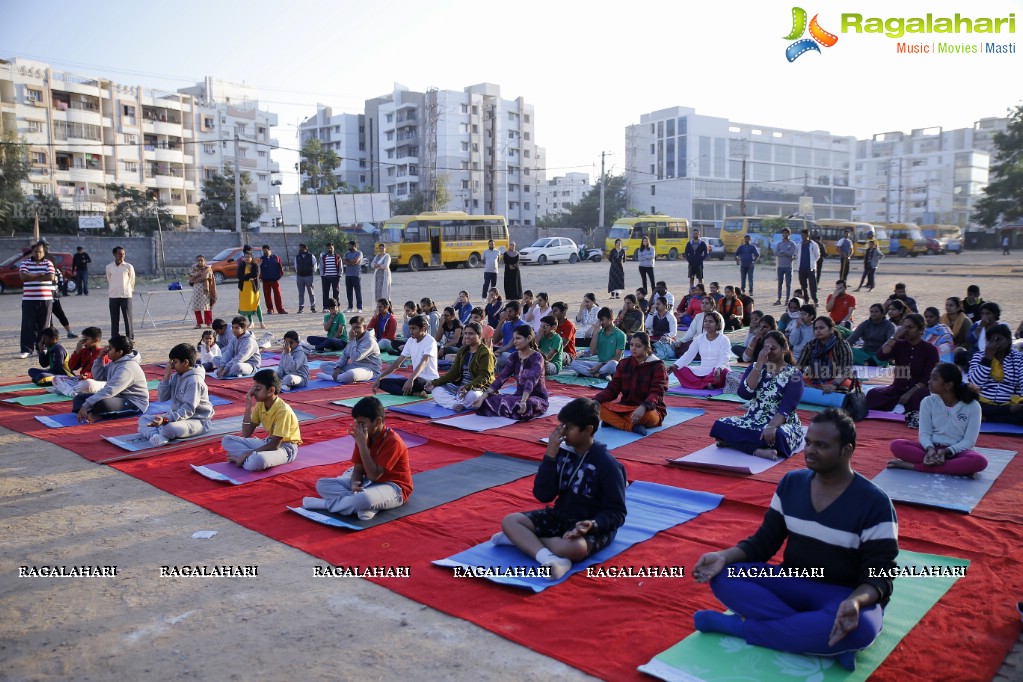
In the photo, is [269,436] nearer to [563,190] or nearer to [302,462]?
[302,462]

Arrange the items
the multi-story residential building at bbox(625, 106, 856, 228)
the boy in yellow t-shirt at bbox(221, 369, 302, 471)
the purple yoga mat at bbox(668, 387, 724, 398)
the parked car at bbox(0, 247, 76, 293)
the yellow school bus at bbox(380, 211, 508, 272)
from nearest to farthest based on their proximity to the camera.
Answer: the boy in yellow t-shirt at bbox(221, 369, 302, 471)
the purple yoga mat at bbox(668, 387, 724, 398)
the parked car at bbox(0, 247, 76, 293)
the yellow school bus at bbox(380, 211, 508, 272)
the multi-story residential building at bbox(625, 106, 856, 228)

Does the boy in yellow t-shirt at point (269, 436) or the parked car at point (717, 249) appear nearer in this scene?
the boy in yellow t-shirt at point (269, 436)

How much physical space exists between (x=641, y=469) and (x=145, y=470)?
4.01 m

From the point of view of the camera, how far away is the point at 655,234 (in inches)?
1553

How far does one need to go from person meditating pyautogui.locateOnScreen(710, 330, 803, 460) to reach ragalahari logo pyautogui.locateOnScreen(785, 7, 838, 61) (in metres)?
8.55

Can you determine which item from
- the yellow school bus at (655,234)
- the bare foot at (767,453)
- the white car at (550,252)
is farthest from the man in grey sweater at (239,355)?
the yellow school bus at (655,234)

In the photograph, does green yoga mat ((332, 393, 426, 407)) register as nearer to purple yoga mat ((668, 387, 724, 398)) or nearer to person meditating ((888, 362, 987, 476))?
purple yoga mat ((668, 387, 724, 398))

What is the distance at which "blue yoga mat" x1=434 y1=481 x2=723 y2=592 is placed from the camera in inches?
168

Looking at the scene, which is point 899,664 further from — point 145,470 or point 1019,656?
point 145,470

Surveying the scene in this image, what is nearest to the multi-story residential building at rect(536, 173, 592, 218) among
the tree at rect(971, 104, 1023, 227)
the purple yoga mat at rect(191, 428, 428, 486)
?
the tree at rect(971, 104, 1023, 227)

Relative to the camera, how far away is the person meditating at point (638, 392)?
24.0 ft

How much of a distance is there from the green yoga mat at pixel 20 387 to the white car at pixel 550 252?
28.4 m

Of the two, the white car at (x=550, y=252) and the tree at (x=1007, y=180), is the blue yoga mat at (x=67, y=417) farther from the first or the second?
the tree at (x=1007, y=180)

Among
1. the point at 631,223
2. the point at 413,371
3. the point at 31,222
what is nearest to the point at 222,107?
the point at 31,222
